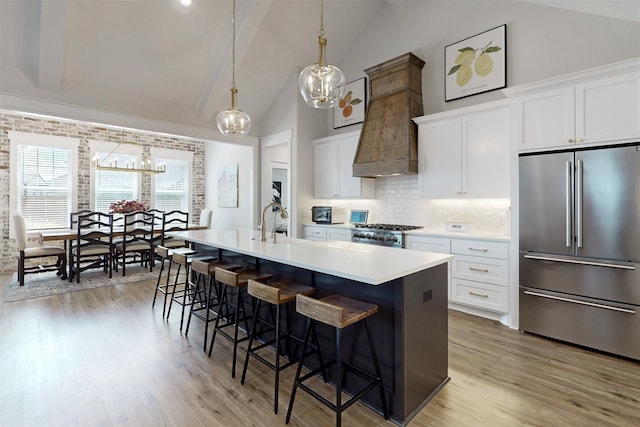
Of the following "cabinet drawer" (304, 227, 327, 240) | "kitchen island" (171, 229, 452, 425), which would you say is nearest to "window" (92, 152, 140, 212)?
"cabinet drawer" (304, 227, 327, 240)

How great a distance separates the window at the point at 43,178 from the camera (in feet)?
18.5

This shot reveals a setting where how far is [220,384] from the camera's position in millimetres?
2244

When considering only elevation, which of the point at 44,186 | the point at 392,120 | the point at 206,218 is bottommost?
the point at 206,218

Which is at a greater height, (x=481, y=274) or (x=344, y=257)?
(x=344, y=257)

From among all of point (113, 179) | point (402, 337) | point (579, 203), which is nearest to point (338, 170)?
point (579, 203)

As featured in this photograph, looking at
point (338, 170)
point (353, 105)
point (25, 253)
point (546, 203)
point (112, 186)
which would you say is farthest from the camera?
point (112, 186)

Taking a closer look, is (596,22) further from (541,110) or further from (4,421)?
(4,421)

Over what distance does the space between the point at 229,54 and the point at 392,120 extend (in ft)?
8.56

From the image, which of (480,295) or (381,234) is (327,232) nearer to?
(381,234)

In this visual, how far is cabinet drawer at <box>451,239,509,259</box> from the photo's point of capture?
328 cm

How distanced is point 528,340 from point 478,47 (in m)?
3.40

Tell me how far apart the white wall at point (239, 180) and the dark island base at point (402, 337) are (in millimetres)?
4274

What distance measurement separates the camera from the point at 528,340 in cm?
295

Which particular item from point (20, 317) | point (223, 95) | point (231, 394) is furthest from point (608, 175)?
point (20, 317)
